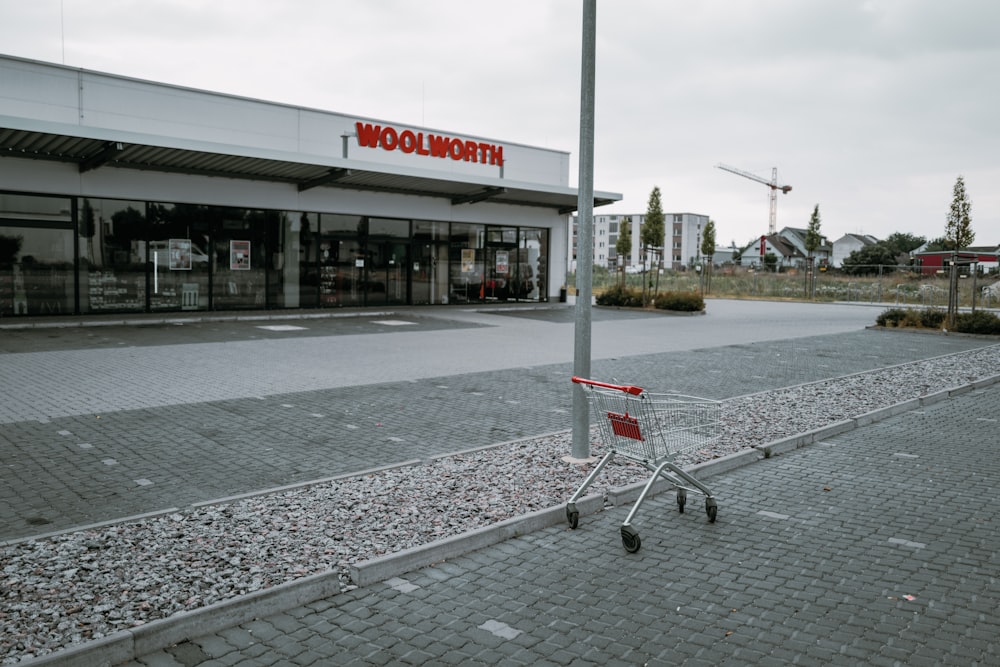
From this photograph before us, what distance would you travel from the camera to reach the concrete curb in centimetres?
356

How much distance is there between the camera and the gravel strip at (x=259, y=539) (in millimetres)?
3896

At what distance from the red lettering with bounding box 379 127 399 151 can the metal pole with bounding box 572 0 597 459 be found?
1911 cm

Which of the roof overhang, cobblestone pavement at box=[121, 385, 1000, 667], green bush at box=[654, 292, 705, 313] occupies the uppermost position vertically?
the roof overhang

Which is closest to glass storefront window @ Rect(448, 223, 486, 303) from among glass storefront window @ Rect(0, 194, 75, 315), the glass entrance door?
the glass entrance door

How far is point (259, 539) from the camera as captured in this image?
194 inches

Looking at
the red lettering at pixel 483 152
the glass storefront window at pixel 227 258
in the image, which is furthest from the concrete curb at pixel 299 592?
the red lettering at pixel 483 152

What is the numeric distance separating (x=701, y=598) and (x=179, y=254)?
19.9 meters

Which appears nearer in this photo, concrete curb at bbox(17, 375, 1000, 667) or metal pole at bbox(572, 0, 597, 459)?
concrete curb at bbox(17, 375, 1000, 667)

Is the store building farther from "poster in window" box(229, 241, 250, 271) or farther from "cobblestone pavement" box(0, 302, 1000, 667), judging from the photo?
"cobblestone pavement" box(0, 302, 1000, 667)

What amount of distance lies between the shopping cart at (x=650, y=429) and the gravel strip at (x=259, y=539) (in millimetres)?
632

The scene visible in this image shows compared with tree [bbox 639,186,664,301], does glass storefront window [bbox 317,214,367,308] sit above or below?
below

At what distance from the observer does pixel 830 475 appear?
7.06m

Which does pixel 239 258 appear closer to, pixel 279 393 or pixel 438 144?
pixel 438 144

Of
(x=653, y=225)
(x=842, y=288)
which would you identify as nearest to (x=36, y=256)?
(x=653, y=225)
